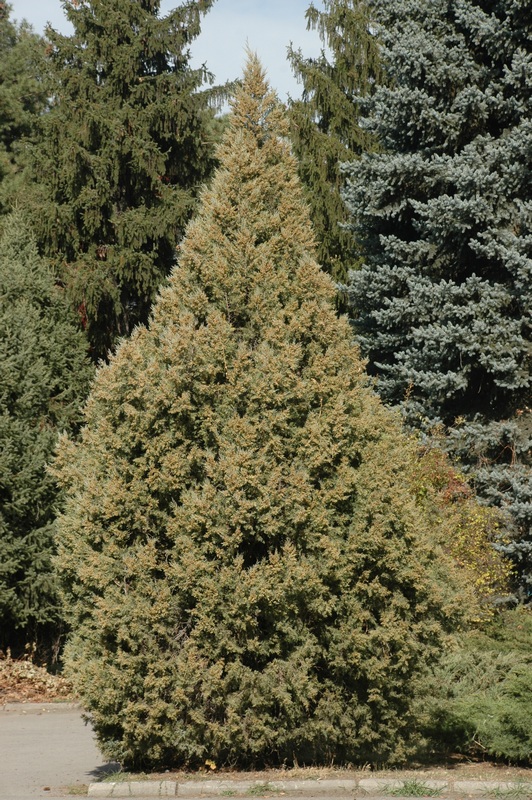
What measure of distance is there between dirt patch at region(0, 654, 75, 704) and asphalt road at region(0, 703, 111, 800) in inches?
13.2

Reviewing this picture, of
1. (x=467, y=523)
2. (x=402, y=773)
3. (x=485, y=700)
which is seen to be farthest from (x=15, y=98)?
(x=402, y=773)

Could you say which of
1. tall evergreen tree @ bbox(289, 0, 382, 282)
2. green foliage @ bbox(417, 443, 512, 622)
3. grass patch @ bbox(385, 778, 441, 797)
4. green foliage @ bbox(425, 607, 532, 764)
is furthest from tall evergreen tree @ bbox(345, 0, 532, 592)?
grass patch @ bbox(385, 778, 441, 797)

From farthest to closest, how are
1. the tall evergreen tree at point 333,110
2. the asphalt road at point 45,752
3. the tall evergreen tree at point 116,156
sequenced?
the tall evergreen tree at point 333,110
the tall evergreen tree at point 116,156
the asphalt road at point 45,752

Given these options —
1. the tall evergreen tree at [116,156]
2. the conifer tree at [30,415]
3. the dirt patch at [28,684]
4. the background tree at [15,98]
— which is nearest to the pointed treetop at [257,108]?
the conifer tree at [30,415]

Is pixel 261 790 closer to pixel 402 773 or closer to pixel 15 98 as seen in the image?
pixel 402 773

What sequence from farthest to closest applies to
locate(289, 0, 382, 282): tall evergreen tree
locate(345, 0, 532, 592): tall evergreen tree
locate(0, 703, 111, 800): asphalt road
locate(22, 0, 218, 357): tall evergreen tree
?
locate(289, 0, 382, 282): tall evergreen tree < locate(22, 0, 218, 357): tall evergreen tree < locate(345, 0, 532, 592): tall evergreen tree < locate(0, 703, 111, 800): asphalt road

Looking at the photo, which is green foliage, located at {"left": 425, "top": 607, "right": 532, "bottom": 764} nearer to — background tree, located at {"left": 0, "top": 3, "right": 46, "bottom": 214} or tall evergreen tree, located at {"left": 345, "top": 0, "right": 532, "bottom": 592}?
tall evergreen tree, located at {"left": 345, "top": 0, "right": 532, "bottom": 592}

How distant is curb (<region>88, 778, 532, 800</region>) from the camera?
6.77 meters

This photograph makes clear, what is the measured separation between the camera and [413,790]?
22.4ft

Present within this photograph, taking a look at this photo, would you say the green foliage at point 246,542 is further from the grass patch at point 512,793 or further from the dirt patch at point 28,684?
the dirt patch at point 28,684

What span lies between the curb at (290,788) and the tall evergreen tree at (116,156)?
1168 centimetres

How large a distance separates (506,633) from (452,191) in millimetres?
6949

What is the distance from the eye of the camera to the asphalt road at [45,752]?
7906mm

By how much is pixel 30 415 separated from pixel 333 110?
9.26 metres
